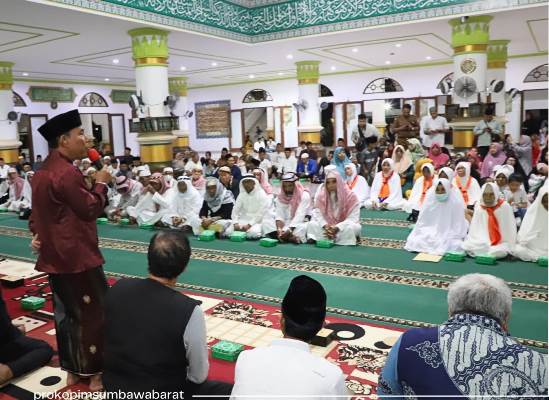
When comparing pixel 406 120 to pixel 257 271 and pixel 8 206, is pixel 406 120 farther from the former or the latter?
pixel 8 206

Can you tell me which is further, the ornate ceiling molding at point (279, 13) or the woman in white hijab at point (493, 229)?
the ornate ceiling molding at point (279, 13)

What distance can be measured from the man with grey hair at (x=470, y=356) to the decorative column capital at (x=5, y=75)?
11256 mm

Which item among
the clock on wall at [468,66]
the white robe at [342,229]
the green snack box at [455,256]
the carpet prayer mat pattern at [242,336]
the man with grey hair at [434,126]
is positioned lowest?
the carpet prayer mat pattern at [242,336]

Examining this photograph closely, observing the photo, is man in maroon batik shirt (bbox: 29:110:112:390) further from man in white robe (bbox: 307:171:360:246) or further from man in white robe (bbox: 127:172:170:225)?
man in white robe (bbox: 127:172:170:225)

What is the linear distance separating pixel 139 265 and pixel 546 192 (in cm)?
373

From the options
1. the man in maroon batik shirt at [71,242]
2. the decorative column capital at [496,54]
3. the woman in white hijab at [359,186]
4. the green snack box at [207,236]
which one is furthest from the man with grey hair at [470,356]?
the decorative column capital at [496,54]

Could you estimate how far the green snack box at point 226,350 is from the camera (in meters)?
2.59

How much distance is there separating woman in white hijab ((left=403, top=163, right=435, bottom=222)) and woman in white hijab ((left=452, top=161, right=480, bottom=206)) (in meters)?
0.33

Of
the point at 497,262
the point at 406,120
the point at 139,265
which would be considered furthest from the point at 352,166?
the point at 139,265

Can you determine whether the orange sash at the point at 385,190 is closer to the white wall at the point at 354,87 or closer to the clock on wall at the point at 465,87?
the clock on wall at the point at 465,87

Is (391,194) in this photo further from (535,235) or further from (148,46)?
(148,46)

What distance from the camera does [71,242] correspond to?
2.21 m

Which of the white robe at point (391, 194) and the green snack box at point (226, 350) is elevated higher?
the white robe at point (391, 194)

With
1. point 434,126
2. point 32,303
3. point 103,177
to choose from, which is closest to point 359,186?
point 434,126
